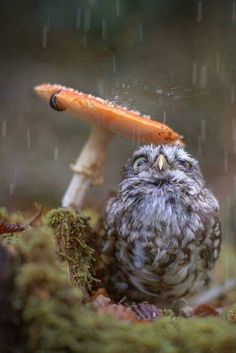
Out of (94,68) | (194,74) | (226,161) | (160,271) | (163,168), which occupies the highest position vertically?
(94,68)

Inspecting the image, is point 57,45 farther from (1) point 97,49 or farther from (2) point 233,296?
(2) point 233,296

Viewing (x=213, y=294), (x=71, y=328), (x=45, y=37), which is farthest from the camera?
(x=45, y=37)

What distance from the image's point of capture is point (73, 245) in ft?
8.82

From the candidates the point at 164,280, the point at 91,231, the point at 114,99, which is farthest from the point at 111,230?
the point at 114,99

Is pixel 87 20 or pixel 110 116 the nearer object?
pixel 110 116

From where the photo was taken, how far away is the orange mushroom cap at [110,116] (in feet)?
9.11

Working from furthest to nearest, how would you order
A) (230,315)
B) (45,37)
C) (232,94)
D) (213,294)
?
(232,94)
(45,37)
(213,294)
(230,315)

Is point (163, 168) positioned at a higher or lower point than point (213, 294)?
higher

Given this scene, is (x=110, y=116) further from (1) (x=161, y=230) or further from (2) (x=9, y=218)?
(2) (x=9, y=218)

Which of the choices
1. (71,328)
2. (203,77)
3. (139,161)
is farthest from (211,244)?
(203,77)

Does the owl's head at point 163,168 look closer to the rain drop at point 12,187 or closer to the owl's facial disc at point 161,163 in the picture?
the owl's facial disc at point 161,163

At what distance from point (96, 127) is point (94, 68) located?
322 cm

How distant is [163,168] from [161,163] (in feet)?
0.11

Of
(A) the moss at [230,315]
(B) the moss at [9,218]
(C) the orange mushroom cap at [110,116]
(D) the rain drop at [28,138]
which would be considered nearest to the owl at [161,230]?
(C) the orange mushroom cap at [110,116]
